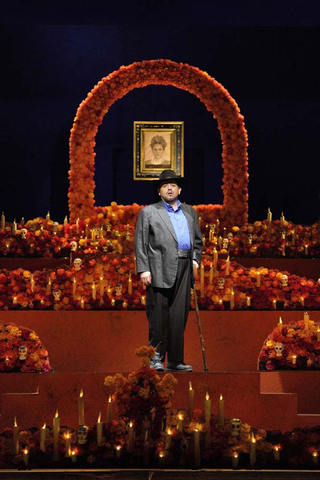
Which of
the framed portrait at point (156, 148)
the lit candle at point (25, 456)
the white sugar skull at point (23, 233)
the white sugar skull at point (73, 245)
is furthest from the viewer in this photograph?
the framed portrait at point (156, 148)

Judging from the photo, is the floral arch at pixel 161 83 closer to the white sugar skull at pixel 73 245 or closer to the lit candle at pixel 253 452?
the white sugar skull at pixel 73 245

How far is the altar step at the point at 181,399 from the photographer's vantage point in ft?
16.1

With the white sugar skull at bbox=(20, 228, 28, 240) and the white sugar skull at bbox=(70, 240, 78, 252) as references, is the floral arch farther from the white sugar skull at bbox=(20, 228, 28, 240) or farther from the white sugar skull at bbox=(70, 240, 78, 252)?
the white sugar skull at bbox=(70, 240, 78, 252)

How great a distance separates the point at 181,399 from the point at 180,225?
1187 millimetres

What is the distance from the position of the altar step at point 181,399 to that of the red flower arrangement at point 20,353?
203 millimetres

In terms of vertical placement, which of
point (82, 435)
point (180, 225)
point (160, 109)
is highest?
point (160, 109)

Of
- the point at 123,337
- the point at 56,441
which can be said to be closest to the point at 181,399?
the point at 56,441

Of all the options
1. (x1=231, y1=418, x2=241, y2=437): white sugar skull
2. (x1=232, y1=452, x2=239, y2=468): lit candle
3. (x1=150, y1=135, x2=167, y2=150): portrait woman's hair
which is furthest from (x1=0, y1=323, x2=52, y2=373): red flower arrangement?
(x1=150, y1=135, x2=167, y2=150): portrait woman's hair

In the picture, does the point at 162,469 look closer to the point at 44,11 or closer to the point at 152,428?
the point at 152,428

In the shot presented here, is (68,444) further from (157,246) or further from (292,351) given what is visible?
(292,351)

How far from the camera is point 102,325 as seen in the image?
5.98 metres

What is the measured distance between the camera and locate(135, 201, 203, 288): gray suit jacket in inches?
209

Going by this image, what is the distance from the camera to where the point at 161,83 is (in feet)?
32.7

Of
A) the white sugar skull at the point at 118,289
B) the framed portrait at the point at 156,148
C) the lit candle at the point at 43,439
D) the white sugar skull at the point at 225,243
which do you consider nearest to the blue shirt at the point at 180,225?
the white sugar skull at the point at 118,289
